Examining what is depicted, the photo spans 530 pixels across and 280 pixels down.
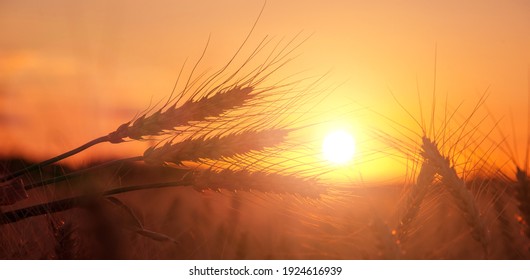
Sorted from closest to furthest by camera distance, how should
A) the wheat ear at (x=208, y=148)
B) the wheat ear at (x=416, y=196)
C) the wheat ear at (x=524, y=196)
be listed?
the wheat ear at (x=524, y=196), the wheat ear at (x=416, y=196), the wheat ear at (x=208, y=148)

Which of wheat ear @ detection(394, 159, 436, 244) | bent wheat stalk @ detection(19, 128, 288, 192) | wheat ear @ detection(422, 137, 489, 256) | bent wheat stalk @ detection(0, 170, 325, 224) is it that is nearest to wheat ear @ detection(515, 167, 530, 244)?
wheat ear @ detection(422, 137, 489, 256)

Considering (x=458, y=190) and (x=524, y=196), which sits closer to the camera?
(x=524, y=196)

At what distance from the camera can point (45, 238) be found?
1.88m

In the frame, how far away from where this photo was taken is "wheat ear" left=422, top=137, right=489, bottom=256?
5.29 feet

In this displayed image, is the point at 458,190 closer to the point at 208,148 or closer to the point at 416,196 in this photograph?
the point at 416,196

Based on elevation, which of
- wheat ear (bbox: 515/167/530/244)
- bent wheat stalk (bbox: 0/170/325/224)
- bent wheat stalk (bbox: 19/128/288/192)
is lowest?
wheat ear (bbox: 515/167/530/244)

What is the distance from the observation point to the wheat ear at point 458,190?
161 cm

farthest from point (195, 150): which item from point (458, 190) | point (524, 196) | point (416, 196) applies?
point (524, 196)

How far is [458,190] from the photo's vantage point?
67.5 inches

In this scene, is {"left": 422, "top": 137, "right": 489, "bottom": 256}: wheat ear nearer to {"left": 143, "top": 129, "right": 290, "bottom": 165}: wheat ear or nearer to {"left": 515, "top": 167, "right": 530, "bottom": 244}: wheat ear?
{"left": 515, "top": 167, "right": 530, "bottom": 244}: wheat ear

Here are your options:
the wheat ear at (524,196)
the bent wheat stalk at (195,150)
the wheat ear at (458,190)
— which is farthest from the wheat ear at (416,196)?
the bent wheat stalk at (195,150)

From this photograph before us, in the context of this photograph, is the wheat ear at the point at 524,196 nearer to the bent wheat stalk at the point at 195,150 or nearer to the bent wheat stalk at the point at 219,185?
the bent wheat stalk at the point at 219,185
